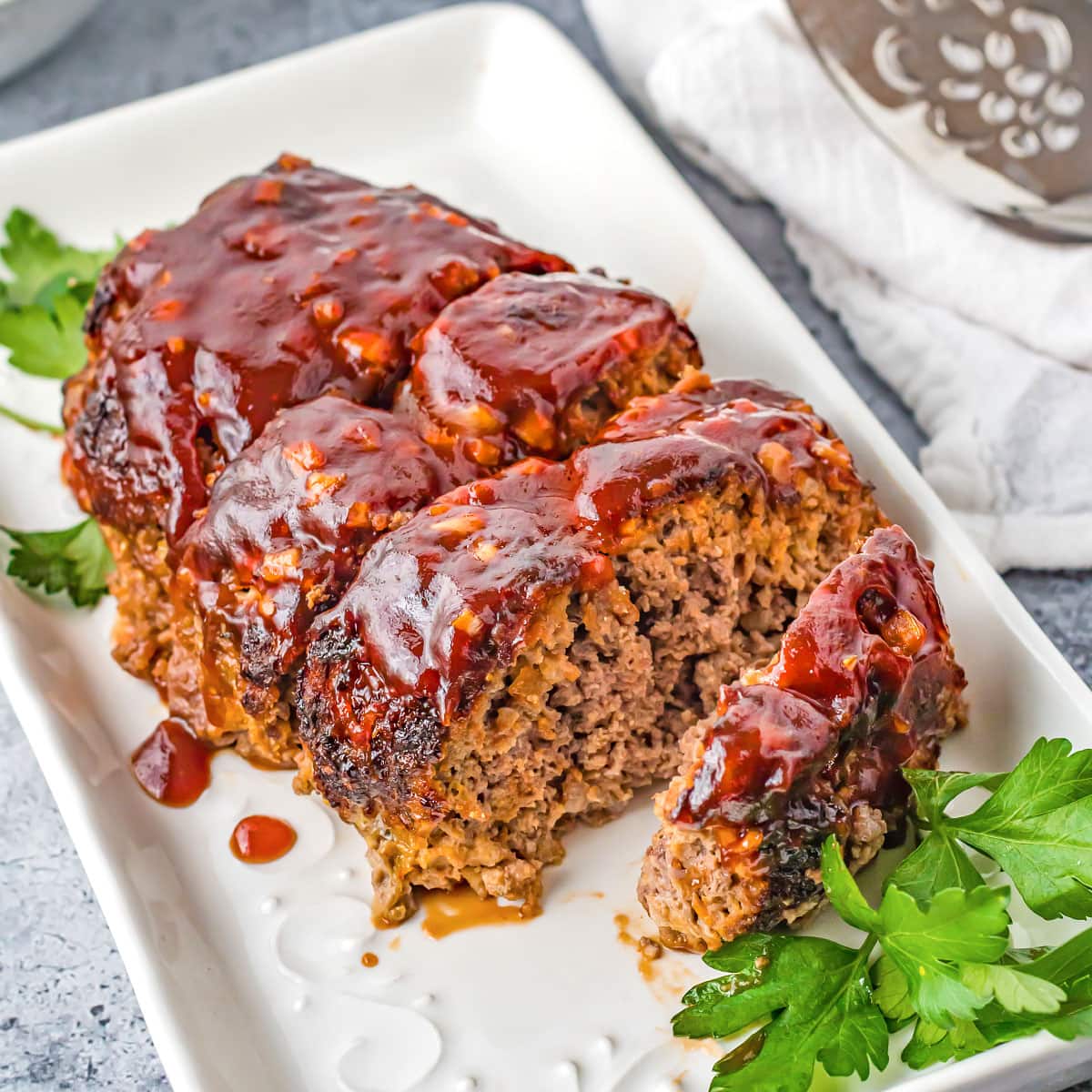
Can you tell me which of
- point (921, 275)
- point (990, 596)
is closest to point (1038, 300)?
point (921, 275)

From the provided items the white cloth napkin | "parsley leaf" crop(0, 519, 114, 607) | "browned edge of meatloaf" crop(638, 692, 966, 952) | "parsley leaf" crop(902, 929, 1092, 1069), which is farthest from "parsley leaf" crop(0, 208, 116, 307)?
"parsley leaf" crop(902, 929, 1092, 1069)

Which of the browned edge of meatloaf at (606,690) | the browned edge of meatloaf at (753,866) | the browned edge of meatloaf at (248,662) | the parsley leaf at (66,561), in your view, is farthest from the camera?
the parsley leaf at (66,561)

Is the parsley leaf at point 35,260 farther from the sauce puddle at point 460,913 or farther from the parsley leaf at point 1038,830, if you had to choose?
the parsley leaf at point 1038,830

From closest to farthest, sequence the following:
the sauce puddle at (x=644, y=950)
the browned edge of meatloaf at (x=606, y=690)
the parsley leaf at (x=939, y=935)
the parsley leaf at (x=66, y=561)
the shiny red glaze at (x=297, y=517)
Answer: the parsley leaf at (x=939, y=935), the browned edge of meatloaf at (x=606, y=690), the sauce puddle at (x=644, y=950), the shiny red glaze at (x=297, y=517), the parsley leaf at (x=66, y=561)

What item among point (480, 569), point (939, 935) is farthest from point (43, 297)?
point (939, 935)

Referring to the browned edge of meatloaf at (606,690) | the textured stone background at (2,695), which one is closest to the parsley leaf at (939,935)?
the browned edge of meatloaf at (606,690)

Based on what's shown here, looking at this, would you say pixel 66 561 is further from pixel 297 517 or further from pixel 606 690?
pixel 606 690
